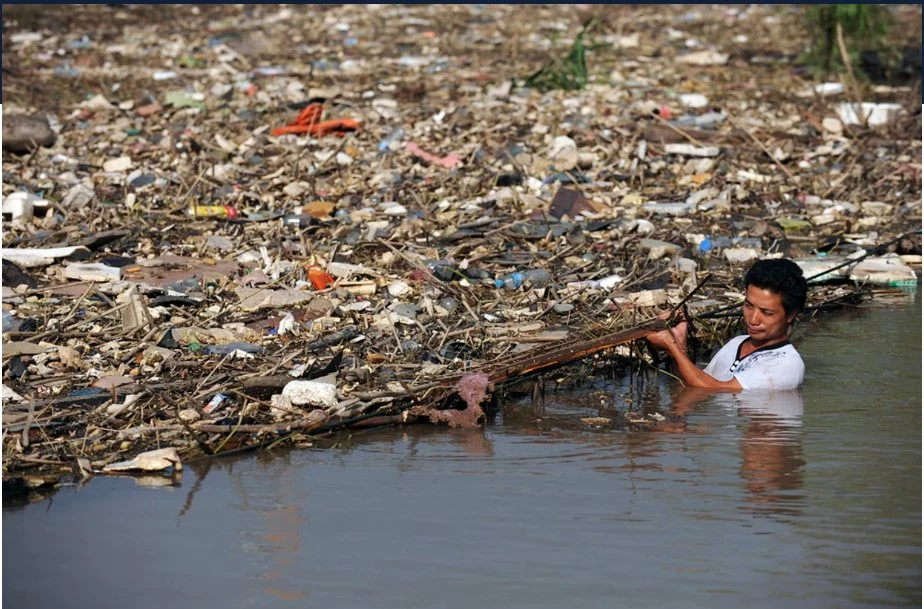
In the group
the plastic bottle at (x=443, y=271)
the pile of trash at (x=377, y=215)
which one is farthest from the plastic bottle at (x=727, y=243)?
the plastic bottle at (x=443, y=271)

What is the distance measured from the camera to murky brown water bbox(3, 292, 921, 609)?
132 inches

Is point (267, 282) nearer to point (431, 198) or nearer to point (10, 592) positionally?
point (431, 198)

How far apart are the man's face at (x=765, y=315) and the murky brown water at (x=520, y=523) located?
312mm

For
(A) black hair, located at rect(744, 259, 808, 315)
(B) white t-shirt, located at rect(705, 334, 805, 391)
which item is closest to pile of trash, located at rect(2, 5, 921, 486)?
(B) white t-shirt, located at rect(705, 334, 805, 391)

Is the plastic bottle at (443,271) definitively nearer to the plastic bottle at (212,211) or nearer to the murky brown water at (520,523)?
the murky brown water at (520,523)

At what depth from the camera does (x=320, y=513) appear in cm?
391

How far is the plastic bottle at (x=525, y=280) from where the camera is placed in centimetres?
632

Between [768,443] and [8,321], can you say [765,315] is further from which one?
[8,321]

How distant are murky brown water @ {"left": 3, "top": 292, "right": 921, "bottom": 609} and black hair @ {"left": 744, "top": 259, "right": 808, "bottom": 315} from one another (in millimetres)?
459

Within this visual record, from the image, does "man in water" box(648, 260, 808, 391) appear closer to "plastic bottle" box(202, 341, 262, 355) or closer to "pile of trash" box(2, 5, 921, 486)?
"pile of trash" box(2, 5, 921, 486)

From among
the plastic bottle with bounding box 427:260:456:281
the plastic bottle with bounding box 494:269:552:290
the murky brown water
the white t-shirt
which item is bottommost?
the murky brown water

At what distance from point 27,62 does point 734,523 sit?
10.5 meters

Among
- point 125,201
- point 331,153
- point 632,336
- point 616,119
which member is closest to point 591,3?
point 616,119

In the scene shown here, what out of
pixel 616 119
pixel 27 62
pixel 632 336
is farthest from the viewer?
pixel 27 62
